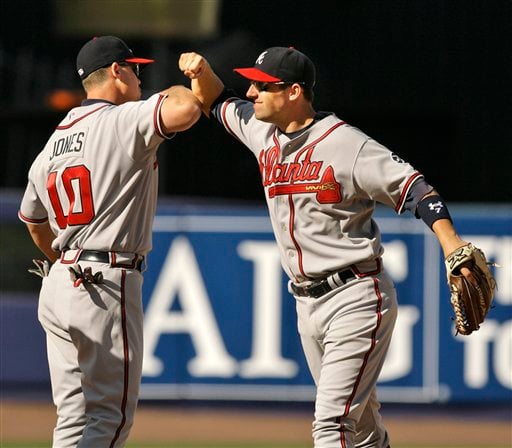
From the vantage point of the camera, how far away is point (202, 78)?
5.47 meters

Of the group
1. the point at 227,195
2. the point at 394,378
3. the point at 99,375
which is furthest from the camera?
the point at 227,195

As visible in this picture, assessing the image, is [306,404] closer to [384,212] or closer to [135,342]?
[384,212]

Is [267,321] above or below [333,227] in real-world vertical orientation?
below

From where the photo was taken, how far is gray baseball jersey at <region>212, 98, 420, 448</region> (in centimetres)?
493

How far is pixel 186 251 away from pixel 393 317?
11.8 ft

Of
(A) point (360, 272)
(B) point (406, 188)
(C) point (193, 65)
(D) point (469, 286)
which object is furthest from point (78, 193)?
(D) point (469, 286)

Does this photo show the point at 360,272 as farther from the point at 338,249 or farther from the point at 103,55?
the point at 103,55

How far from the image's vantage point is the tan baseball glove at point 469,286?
15.3 ft

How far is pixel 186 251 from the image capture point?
8.55 m

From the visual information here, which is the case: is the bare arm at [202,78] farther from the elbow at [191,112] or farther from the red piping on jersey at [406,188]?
the red piping on jersey at [406,188]

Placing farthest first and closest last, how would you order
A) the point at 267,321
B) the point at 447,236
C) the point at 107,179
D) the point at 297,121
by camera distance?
the point at 267,321 < the point at 297,121 < the point at 107,179 < the point at 447,236

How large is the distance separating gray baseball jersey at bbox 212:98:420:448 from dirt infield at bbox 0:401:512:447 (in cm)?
284

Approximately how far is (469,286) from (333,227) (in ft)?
1.97

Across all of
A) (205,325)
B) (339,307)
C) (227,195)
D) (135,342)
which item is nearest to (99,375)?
(135,342)
